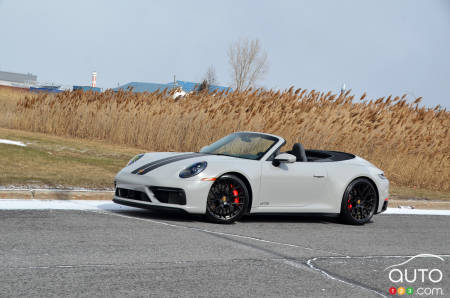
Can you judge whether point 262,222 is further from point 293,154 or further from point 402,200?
point 402,200

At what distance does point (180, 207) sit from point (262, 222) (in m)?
1.61

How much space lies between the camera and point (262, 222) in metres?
9.62

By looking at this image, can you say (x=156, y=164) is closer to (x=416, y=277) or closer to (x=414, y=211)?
(x=416, y=277)

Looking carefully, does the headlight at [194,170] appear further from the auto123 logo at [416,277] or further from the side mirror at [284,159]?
the auto123 logo at [416,277]

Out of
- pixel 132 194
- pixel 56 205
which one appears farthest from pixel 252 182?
pixel 56 205

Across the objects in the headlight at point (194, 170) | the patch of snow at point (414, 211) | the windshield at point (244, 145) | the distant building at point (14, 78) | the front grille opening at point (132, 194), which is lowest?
the patch of snow at point (414, 211)

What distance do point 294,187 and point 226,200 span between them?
1183 millimetres

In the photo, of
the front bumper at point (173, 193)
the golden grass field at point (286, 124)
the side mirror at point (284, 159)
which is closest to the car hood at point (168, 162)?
the front bumper at point (173, 193)

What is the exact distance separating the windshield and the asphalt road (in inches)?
38.7

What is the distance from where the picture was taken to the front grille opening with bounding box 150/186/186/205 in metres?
8.52

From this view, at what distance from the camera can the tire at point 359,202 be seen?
1002 centimetres

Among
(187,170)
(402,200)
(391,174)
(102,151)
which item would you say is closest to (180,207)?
(187,170)

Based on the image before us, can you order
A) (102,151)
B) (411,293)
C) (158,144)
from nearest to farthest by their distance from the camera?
1. (411,293)
2. (102,151)
3. (158,144)

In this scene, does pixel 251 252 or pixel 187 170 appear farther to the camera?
pixel 187 170
